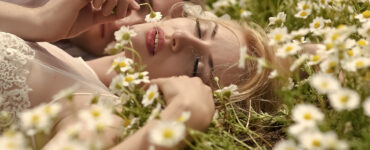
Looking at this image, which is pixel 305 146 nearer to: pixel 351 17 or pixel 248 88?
pixel 351 17

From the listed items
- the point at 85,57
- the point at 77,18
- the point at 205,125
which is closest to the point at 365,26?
the point at 205,125

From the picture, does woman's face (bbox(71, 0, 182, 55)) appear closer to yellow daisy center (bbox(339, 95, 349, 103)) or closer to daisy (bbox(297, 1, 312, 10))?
daisy (bbox(297, 1, 312, 10))

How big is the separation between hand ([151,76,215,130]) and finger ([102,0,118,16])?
13.7 inches

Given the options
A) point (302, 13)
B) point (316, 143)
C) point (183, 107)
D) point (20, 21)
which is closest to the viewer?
point (316, 143)

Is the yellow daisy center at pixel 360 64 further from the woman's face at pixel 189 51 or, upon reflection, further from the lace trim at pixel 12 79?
the lace trim at pixel 12 79

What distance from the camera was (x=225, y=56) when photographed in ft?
4.28

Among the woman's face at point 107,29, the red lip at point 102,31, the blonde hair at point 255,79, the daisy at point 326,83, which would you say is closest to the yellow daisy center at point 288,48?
the daisy at point 326,83

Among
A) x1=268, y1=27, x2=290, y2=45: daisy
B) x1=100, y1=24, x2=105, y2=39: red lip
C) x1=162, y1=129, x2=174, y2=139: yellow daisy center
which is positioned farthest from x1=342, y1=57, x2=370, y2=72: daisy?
x1=100, y1=24, x2=105, y2=39: red lip

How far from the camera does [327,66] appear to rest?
2.50ft

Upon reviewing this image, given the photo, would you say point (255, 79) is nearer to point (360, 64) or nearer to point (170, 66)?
point (170, 66)

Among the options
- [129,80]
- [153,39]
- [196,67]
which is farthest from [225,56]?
[129,80]

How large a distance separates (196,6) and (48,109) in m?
1.11

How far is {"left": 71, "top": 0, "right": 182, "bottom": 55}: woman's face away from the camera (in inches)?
68.7

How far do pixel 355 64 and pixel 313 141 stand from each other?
9.9 inches
